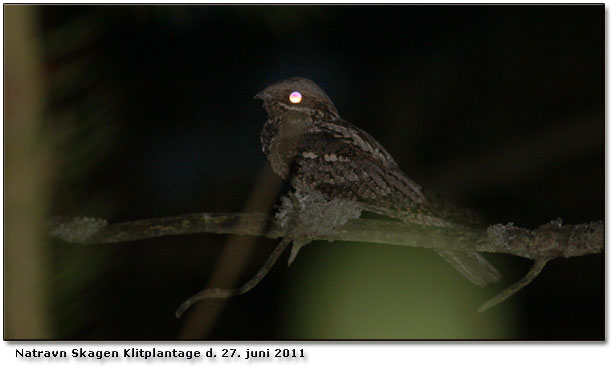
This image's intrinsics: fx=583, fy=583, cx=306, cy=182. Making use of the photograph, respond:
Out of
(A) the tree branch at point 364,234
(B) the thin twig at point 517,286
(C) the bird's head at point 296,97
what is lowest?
(B) the thin twig at point 517,286

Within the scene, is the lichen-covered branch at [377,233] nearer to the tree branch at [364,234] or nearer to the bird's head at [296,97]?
the tree branch at [364,234]

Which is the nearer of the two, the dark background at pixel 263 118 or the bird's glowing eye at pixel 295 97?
the dark background at pixel 263 118

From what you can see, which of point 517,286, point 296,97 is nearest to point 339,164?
point 296,97

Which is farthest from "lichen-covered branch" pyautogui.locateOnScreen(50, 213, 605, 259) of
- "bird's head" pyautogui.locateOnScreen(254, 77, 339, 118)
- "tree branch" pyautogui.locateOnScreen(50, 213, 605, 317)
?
"bird's head" pyautogui.locateOnScreen(254, 77, 339, 118)

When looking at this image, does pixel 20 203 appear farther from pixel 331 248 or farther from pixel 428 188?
pixel 428 188

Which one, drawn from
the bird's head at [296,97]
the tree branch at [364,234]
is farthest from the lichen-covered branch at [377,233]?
the bird's head at [296,97]

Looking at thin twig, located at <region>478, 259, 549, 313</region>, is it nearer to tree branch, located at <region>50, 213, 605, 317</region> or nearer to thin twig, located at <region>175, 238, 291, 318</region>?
tree branch, located at <region>50, 213, 605, 317</region>

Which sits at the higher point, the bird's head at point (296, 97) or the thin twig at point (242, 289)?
the bird's head at point (296, 97)

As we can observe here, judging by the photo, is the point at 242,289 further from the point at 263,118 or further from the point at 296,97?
the point at 296,97
